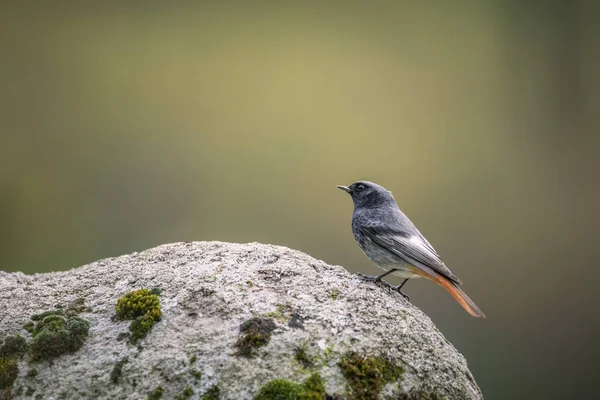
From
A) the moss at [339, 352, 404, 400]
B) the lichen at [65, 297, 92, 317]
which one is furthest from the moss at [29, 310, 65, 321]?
the moss at [339, 352, 404, 400]

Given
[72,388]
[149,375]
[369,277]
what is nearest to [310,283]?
[369,277]

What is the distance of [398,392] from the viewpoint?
6.14 meters

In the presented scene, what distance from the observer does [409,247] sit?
7.72 m

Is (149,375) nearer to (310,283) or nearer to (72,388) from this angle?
(72,388)

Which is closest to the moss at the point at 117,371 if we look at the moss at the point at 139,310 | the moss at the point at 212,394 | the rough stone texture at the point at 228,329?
the rough stone texture at the point at 228,329

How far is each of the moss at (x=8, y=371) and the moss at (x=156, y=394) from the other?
5.58ft

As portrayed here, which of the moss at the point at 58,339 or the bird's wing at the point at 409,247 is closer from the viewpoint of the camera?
the moss at the point at 58,339

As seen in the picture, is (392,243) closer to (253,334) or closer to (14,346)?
(253,334)

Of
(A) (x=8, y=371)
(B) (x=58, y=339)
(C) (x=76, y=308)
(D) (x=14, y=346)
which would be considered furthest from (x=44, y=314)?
(A) (x=8, y=371)

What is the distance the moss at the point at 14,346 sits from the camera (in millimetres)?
6508

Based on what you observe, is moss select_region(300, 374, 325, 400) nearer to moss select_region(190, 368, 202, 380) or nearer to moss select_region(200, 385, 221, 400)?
moss select_region(200, 385, 221, 400)

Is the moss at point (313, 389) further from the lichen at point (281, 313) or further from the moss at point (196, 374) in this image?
the moss at point (196, 374)

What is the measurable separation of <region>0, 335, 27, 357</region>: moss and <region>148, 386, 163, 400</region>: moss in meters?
1.82

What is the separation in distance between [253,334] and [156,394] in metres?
1.17
